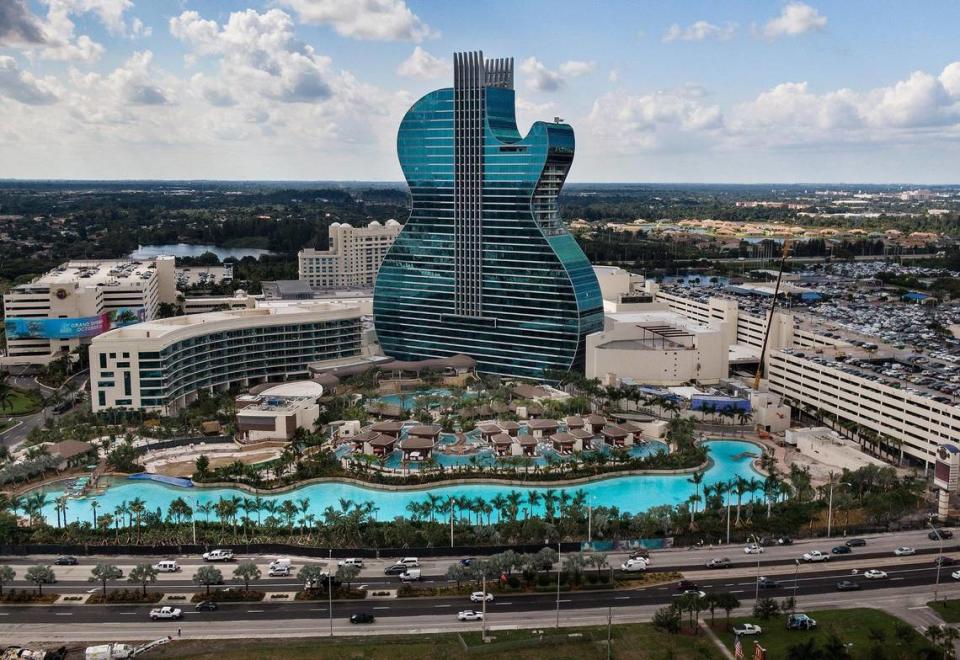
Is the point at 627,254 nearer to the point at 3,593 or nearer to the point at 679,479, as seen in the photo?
the point at 679,479

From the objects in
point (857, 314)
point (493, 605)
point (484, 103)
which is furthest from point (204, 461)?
point (857, 314)

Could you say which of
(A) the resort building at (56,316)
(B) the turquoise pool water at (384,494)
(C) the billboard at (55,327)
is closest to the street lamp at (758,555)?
(B) the turquoise pool water at (384,494)

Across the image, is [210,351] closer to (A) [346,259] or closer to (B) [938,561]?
(B) [938,561]

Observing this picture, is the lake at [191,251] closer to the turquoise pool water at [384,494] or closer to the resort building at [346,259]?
the resort building at [346,259]

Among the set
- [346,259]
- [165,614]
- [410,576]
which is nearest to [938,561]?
[410,576]

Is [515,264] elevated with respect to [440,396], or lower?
elevated
